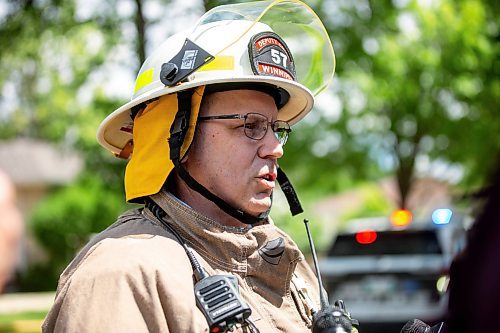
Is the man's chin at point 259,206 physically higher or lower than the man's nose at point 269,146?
lower

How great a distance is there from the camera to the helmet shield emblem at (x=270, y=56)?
3.12 metres

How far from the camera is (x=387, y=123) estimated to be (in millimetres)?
19500

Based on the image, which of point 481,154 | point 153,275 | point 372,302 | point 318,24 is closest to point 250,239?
point 153,275

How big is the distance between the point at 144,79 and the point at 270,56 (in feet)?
1.56

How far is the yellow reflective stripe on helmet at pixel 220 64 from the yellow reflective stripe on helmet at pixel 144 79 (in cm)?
24

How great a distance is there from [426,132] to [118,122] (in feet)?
55.1

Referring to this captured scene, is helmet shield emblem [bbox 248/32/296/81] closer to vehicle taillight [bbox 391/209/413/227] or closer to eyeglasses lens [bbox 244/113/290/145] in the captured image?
eyeglasses lens [bbox 244/113/290/145]

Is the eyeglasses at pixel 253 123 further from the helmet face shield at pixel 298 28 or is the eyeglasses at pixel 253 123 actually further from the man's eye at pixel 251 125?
the helmet face shield at pixel 298 28

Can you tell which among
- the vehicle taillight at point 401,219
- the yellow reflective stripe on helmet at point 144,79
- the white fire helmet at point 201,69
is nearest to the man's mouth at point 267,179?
the white fire helmet at point 201,69

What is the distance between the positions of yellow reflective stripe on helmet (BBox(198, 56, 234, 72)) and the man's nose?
1.00 ft

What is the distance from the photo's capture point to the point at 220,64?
308 centimetres

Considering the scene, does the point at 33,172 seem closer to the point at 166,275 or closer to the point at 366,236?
the point at 366,236

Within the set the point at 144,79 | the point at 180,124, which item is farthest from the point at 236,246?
the point at 144,79

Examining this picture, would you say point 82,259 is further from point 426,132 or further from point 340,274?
point 426,132
